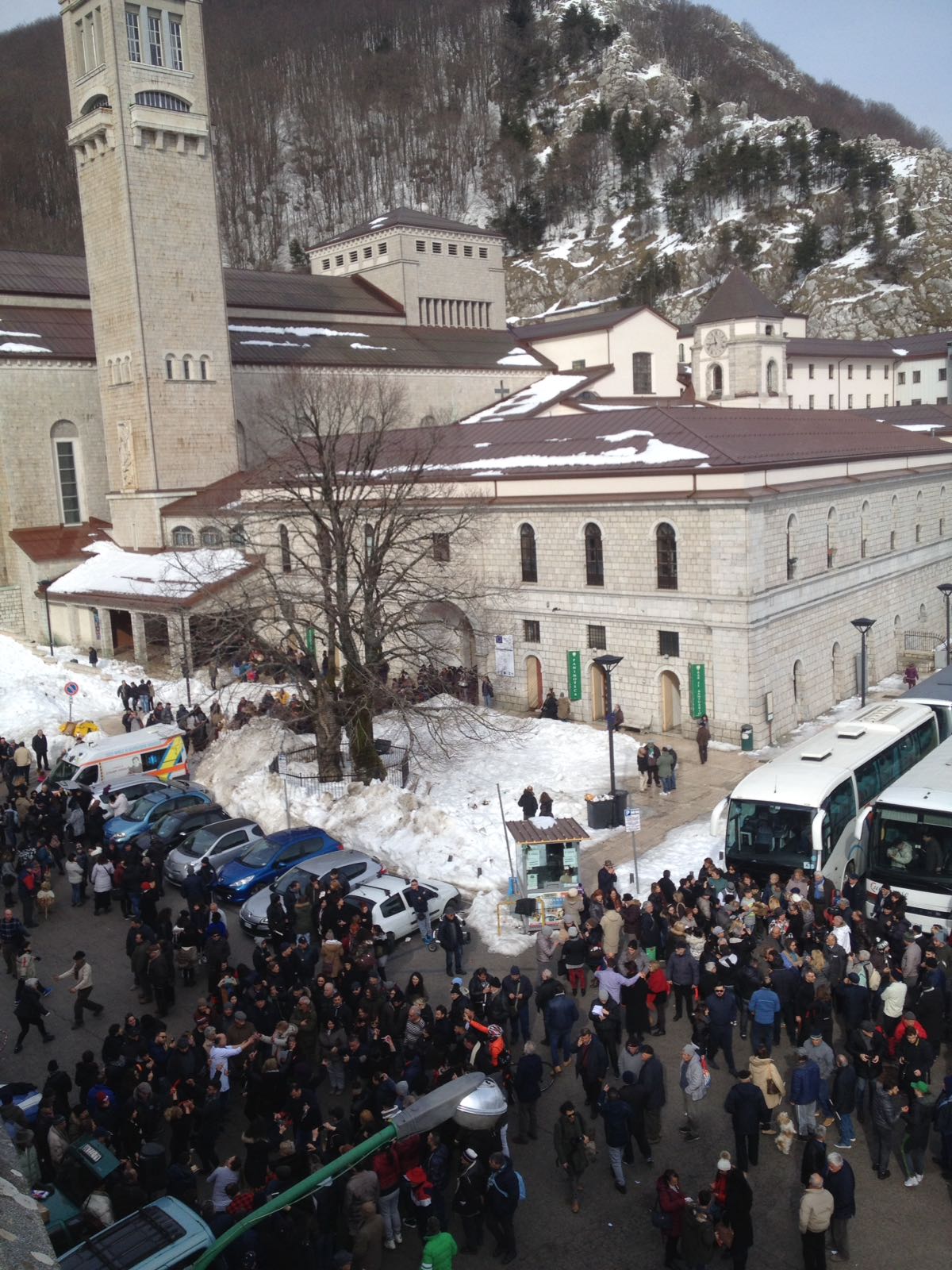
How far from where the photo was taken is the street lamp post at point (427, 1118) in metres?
7.29

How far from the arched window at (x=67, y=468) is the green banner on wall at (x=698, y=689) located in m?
32.1

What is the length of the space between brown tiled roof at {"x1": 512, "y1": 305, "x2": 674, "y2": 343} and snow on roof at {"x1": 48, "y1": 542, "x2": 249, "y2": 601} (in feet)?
Result: 84.2

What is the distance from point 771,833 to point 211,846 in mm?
10822

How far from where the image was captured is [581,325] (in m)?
58.7

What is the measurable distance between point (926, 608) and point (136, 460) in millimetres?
32634

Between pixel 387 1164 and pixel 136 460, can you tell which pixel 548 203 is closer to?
pixel 136 460

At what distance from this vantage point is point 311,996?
13.9m

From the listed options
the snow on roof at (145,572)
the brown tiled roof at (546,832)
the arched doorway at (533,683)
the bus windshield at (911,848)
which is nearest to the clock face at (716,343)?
the snow on roof at (145,572)

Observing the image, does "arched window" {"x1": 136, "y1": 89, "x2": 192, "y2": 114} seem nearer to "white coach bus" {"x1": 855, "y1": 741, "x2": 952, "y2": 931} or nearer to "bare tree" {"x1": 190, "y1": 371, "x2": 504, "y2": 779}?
"bare tree" {"x1": 190, "y1": 371, "x2": 504, "y2": 779}

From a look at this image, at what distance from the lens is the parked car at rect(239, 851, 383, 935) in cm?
1812

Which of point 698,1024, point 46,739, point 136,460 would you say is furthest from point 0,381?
point 698,1024

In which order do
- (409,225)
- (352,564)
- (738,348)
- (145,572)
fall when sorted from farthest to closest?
(409,225)
(738,348)
(145,572)
(352,564)

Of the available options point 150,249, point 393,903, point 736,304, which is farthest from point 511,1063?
point 736,304

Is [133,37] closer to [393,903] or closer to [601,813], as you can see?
[601,813]
